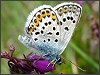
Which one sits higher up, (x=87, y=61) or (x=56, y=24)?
(x=56, y=24)

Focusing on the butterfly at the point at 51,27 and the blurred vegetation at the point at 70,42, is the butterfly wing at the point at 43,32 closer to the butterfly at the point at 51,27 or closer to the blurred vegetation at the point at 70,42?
the butterfly at the point at 51,27

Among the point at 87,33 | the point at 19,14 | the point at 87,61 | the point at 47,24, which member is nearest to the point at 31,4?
the point at 19,14

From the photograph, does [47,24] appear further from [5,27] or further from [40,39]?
[5,27]

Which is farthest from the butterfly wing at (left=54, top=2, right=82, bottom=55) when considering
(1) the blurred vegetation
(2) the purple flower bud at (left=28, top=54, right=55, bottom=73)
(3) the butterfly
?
(1) the blurred vegetation

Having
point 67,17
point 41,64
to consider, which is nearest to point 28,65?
point 41,64

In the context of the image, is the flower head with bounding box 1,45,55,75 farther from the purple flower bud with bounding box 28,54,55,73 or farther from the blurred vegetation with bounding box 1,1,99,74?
the blurred vegetation with bounding box 1,1,99,74

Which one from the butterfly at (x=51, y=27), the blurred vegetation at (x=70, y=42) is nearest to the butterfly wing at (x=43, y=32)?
the butterfly at (x=51, y=27)
